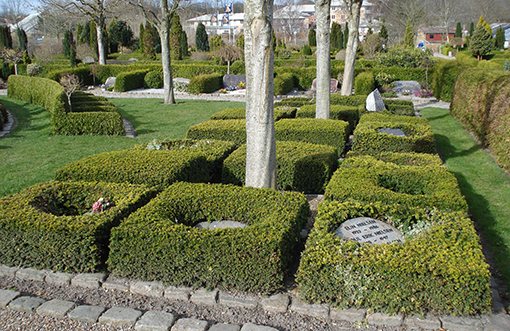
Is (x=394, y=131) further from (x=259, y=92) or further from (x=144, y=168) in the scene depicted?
(x=144, y=168)

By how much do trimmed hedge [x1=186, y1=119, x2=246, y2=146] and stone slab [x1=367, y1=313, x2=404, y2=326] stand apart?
579 cm

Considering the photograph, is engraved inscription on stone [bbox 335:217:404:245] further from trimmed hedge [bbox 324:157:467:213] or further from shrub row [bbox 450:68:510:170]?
shrub row [bbox 450:68:510:170]

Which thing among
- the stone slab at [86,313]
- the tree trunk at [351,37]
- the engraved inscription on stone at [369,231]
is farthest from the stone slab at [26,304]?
the tree trunk at [351,37]

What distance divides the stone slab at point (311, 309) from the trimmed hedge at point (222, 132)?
17.9ft

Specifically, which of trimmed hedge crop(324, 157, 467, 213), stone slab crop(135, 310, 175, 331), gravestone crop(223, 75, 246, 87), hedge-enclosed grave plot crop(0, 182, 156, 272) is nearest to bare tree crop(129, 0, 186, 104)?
gravestone crop(223, 75, 246, 87)

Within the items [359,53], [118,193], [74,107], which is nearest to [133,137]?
[74,107]

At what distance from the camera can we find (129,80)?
2255cm

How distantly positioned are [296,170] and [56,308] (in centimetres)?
423

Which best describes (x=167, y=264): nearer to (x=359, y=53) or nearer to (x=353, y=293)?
(x=353, y=293)

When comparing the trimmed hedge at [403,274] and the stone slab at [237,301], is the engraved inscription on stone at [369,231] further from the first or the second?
the stone slab at [237,301]

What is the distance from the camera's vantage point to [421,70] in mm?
21141

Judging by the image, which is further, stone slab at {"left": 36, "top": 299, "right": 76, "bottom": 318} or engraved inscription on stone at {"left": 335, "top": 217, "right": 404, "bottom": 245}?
engraved inscription on stone at {"left": 335, "top": 217, "right": 404, "bottom": 245}

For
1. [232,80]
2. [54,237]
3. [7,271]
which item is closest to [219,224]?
→ [54,237]

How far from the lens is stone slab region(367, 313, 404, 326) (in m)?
3.54
